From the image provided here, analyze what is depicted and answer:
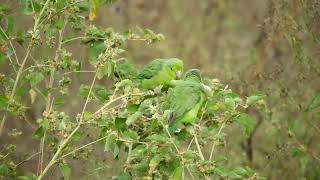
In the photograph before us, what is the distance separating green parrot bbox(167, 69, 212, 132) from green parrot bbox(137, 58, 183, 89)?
0.31 metres

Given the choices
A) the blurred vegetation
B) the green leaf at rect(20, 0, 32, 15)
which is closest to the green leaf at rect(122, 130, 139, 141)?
the blurred vegetation

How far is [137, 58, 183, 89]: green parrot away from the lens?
3.31 metres

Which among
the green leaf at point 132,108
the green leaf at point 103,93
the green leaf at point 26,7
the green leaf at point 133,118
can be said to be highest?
the green leaf at point 26,7

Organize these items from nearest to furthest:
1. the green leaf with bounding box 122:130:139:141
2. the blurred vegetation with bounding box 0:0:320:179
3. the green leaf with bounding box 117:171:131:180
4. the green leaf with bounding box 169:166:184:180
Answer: the green leaf with bounding box 169:166:184:180, the green leaf with bounding box 122:130:139:141, the green leaf with bounding box 117:171:131:180, the blurred vegetation with bounding box 0:0:320:179

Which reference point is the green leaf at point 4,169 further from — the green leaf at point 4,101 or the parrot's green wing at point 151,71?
the parrot's green wing at point 151,71

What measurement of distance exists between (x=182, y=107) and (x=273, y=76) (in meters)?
2.28

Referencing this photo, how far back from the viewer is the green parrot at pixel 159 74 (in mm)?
3311

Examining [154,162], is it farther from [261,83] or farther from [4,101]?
[261,83]

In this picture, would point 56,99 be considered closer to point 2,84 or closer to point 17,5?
point 2,84

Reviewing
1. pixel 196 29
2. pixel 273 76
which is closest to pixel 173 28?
pixel 196 29

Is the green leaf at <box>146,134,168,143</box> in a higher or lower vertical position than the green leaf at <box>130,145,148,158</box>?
higher

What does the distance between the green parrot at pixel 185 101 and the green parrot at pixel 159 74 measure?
12.4 inches

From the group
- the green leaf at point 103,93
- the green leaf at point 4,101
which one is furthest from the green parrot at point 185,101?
the green leaf at point 4,101

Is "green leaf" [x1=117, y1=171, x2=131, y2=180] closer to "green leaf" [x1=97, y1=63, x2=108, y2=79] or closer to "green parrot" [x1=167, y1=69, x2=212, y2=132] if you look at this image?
"green parrot" [x1=167, y1=69, x2=212, y2=132]
